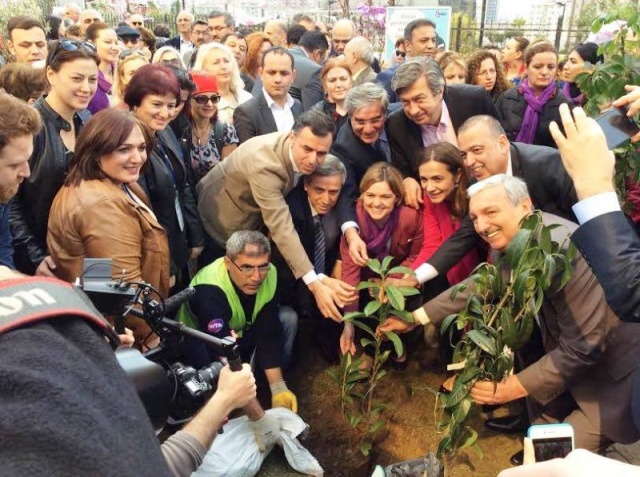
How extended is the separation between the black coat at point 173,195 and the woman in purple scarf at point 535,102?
293 cm

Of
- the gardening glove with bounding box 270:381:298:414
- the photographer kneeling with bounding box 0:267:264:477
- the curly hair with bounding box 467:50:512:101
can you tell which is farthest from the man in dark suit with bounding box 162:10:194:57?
the photographer kneeling with bounding box 0:267:264:477

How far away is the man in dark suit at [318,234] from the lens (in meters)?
3.41

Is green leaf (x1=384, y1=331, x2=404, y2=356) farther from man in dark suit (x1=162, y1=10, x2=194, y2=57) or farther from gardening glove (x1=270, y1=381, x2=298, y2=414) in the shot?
man in dark suit (x1=162, y1=10, x2=194, y2=57)

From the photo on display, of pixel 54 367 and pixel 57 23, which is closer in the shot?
pixel 54 367

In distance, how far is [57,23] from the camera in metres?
8.48

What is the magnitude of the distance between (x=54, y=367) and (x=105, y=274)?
0.85 m

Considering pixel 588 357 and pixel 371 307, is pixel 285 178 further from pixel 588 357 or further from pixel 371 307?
pixel 588 357

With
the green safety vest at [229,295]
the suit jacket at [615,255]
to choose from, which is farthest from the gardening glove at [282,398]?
the suit jacket at [615,255]

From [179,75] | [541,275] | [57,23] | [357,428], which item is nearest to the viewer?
[541,275]

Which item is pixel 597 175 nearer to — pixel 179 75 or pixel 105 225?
pixel 105 225

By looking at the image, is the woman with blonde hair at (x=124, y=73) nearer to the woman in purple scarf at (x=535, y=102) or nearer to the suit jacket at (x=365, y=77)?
the suit jacket at (x=365, y=77)

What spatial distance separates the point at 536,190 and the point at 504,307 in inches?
41.8

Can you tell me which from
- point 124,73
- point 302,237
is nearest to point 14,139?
point 302,237

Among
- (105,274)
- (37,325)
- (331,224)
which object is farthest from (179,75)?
(37,325)
